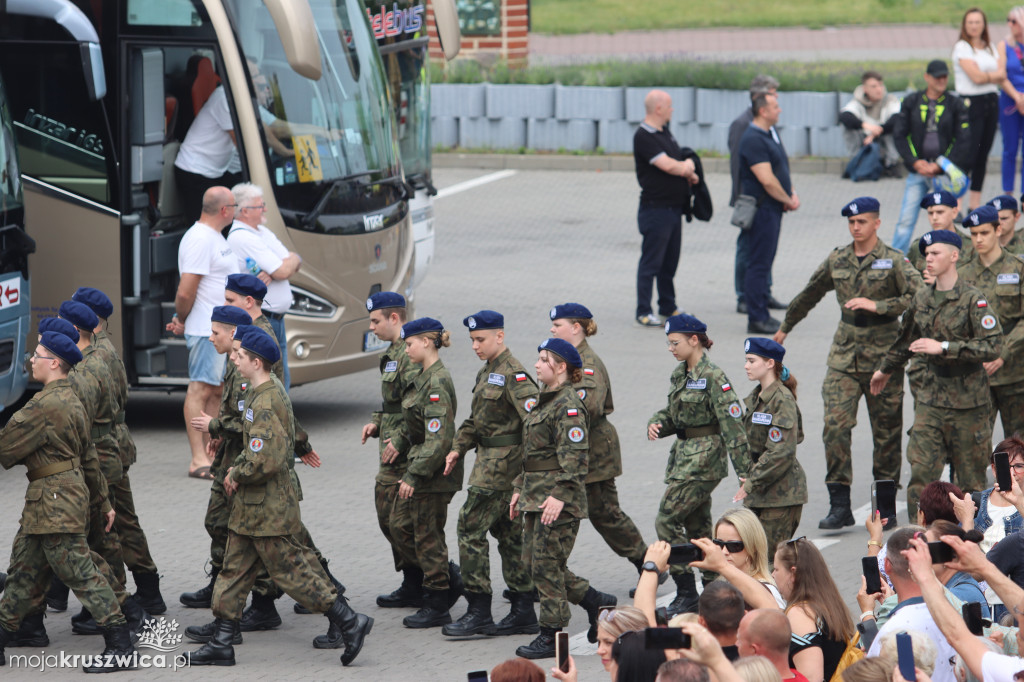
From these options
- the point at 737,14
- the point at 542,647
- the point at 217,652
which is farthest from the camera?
the point at 737,14

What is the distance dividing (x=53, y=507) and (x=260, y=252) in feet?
11.8

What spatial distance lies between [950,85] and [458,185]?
750cm

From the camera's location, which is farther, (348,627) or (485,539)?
(485,539)

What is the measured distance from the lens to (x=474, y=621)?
315 inches

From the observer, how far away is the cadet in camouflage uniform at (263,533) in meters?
7.50

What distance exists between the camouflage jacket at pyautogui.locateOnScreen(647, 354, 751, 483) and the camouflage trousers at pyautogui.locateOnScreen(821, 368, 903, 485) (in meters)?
1.67

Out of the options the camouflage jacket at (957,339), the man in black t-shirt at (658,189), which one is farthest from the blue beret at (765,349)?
the man in black t-shirt at (658,189)

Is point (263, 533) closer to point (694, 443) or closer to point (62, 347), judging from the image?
point (62, 347)

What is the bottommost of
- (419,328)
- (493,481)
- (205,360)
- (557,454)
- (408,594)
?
(408,594)

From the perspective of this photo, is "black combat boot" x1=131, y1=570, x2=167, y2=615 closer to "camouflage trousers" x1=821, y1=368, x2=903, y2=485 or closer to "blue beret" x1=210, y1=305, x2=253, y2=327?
"blue beret" x1=210, y1=305, x2=253, y2=327

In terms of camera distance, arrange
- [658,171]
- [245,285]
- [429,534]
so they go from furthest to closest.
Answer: [658,171]
[245,285]
[429,534]

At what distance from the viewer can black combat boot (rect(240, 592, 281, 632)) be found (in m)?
8.06

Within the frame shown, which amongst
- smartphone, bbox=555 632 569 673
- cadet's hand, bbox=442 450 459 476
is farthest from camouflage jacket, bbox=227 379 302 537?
smartphone, bbox=555 632 569 673

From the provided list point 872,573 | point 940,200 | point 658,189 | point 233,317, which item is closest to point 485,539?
point 233,317
